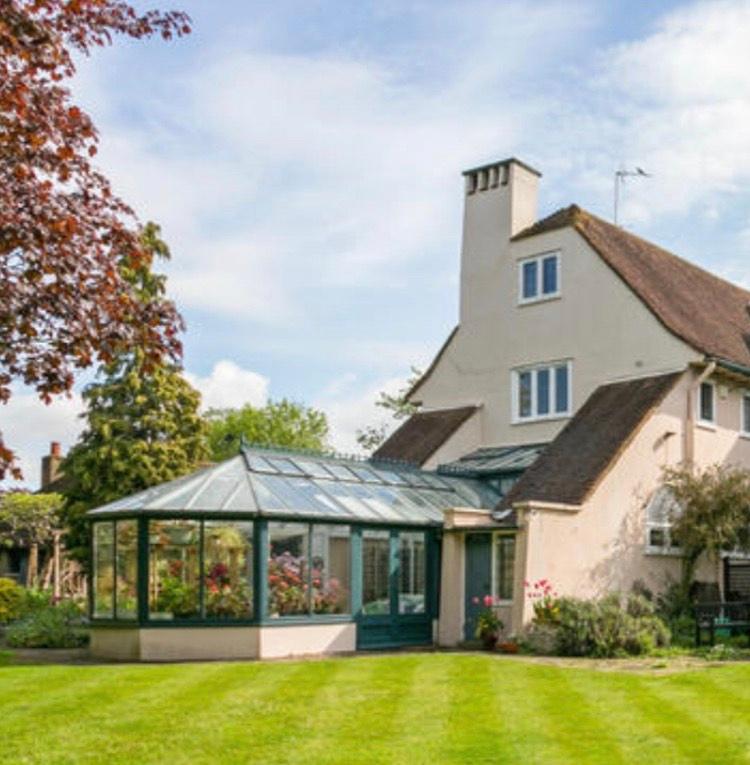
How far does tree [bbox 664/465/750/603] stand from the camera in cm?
2291

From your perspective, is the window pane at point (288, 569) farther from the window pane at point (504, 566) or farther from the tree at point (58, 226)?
the tree at point (58, 226)

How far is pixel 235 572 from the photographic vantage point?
20266mm

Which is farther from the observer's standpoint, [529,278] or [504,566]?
[529,278]

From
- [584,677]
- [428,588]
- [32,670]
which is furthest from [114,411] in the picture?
[584,677]

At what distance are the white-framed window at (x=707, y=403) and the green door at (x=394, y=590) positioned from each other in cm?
704

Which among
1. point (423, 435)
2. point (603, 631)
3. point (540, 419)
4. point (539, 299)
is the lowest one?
point (603, 631)

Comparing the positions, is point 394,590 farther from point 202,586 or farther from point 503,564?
point 202,586

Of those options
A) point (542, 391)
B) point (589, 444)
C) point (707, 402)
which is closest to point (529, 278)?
point (542, 391)

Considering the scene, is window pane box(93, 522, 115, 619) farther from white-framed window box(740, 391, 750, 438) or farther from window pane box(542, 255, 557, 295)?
white-framed window box(740, 391, 750, 438)

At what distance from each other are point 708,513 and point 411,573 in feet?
20.1

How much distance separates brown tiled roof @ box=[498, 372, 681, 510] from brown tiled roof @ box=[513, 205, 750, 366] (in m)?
1.63

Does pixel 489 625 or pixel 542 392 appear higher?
pixel 542 392

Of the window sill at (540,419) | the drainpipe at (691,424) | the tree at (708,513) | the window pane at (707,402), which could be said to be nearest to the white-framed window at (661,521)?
the tree at (708,513)

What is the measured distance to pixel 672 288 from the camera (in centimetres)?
2814
